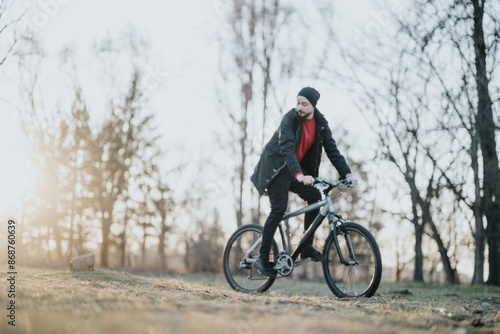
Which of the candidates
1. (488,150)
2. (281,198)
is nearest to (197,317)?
(281,198)

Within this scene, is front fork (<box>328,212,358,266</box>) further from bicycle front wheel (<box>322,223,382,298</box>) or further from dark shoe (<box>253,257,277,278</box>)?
dark shoe (<box>253,257,277,278</box>)

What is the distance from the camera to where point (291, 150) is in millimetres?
5059

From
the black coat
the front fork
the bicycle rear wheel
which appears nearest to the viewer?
the front fork

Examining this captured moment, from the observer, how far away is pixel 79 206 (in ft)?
71.8

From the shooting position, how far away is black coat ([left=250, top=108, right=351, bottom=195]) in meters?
5.14

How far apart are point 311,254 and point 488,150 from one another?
6323mm

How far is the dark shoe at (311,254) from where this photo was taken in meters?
5.23

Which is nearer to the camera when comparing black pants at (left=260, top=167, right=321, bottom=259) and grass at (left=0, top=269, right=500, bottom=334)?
grass at (left=0, top=269, right=500, bottom=334)

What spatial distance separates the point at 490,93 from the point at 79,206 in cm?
1734

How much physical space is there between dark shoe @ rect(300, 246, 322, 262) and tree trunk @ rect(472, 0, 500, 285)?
5071mm

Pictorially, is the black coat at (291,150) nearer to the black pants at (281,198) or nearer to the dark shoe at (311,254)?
the black pants at (281,198)

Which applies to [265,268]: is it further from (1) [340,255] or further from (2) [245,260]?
(1) [340,255]

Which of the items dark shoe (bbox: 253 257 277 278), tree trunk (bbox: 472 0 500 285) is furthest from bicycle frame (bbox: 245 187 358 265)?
tree trunk (bbox: 472 0 500 285)

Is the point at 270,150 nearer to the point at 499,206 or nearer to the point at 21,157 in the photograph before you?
the point at 499,206
